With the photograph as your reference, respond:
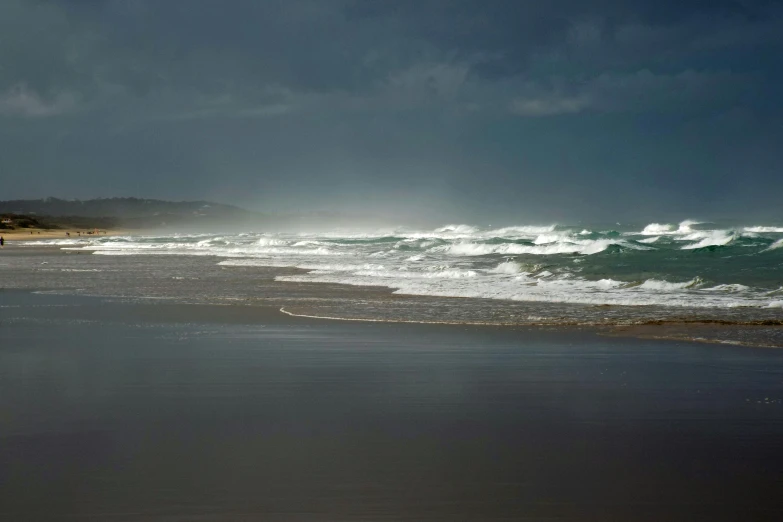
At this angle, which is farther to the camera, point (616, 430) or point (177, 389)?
point (177, 389)

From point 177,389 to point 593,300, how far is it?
957 centimetres

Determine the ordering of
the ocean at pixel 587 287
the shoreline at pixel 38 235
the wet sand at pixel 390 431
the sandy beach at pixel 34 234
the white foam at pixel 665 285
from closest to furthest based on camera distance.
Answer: the wet sand at pixel 390 431, the ocean at pixel 587 287, the white foam at pixel 665 285, the shoreline at pixel 38 235, the sandy beach at pixel 34 234

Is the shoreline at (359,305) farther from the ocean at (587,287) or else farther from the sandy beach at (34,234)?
the sandy beach at (34,234)

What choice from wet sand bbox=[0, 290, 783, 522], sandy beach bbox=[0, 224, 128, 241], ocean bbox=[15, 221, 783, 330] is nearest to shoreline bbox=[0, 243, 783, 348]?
ocean bbox=[15, 221, 783, 330]

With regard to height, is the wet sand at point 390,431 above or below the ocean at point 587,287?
below

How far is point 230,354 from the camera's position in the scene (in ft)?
27.8

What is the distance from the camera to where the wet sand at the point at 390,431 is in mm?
3936

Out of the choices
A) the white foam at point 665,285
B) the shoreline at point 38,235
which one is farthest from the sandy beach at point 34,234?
the white foam at point 665,285

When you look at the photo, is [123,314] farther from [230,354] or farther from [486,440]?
[486,440]

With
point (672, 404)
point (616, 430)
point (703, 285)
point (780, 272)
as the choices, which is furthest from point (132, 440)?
point (780, 272)

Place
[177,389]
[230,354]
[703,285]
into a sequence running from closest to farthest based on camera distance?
[177,389] → [230,354] → [703,285]

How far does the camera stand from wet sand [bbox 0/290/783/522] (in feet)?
12.9

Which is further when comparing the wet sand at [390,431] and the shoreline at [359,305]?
the shoreline at [359,305]

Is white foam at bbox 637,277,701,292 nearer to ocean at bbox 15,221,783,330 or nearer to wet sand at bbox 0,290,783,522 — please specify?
ocean at bbox 15,221,783,330
